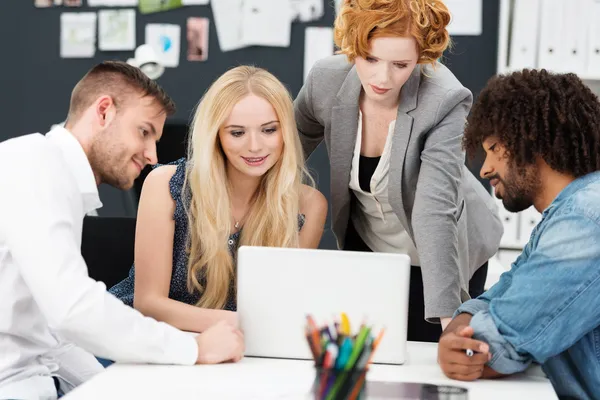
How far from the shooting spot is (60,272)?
1.33m

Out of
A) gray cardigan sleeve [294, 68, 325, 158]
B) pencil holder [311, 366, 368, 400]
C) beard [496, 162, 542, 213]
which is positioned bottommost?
pencil holder [311, 366, 368, 400]

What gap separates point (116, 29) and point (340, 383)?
309 cm

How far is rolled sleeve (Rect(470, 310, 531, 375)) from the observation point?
4.58 ft


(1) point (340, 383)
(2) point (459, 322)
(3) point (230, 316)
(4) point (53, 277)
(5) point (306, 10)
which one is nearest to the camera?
(1) point (340, 383)

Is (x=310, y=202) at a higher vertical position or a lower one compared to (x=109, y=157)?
lower

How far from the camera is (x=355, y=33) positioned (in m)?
1.86

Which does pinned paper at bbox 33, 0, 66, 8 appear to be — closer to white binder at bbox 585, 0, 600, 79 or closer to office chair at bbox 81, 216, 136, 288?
office chair at bbox 81, 216, 136, 288

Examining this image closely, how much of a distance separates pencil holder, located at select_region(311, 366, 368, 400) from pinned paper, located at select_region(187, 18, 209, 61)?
292cm

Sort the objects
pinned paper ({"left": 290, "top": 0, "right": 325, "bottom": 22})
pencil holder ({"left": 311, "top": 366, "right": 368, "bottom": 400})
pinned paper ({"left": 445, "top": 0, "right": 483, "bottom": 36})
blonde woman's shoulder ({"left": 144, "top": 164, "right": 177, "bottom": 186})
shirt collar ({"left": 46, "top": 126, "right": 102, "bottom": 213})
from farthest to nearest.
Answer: pinned paper ({"left": 290, "top": 0, "right": 325, "bottom": 22})
pinned paper ({"left": 445, "top": 0, "right": 483, "bottom": 36})
blonde woman's shoulder ({"left": 144, "top": 164, "right": 177, "bottom": 186})
shirt collar ({"left": 46, "top": 126, "right": 102, "bottom": 213})
pencil holder ({"left": 311, "top": 366, "right": 368, "bottom": 400})

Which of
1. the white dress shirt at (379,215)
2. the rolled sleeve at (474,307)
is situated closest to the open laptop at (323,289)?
the rolled sleeve at (474,307)

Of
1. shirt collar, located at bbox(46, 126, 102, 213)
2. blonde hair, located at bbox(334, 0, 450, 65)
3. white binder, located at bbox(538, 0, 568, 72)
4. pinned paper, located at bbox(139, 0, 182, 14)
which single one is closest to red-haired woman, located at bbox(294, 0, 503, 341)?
blonde hair, located at bbox(334, 0, 450, 65)

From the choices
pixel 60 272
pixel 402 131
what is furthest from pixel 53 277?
pixel 402 131

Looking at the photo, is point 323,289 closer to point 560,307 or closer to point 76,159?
point 560,307

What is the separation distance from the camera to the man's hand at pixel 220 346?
1451 mm
